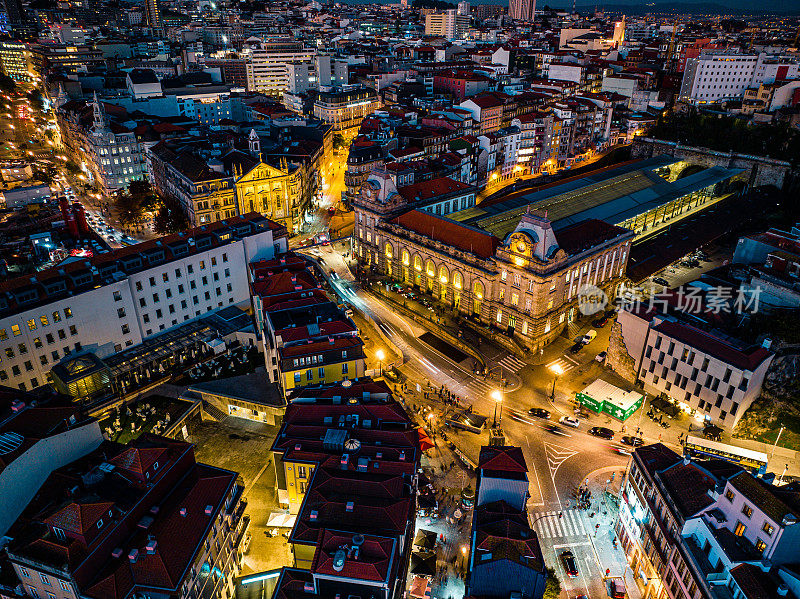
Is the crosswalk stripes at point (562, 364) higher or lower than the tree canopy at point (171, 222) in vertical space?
lower

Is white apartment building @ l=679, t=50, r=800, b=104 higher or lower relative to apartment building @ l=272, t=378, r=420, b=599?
higher

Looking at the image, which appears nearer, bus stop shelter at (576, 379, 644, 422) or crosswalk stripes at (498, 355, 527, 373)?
bus stop shelter at (576, 379, 644, 422)

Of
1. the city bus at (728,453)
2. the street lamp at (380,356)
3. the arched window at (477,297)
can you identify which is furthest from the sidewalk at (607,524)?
the arched window at (477,297)

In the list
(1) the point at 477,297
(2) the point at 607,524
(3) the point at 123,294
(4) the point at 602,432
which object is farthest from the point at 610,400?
(3) the point at 123,294

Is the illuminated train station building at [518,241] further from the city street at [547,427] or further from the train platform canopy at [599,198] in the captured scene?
the city street at [547,427]

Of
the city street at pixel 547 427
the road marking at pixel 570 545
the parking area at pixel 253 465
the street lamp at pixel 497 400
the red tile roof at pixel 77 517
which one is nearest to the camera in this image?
the red tile roof at pixel 77 517

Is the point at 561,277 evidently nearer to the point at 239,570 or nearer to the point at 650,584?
the point at 650,584

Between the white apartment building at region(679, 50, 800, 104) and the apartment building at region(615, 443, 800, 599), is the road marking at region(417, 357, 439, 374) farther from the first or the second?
the white apartment building at region(679, 50, 800, 104)

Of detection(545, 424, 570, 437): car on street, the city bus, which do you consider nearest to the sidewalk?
detection(545, 424, 570, 437): car on street
